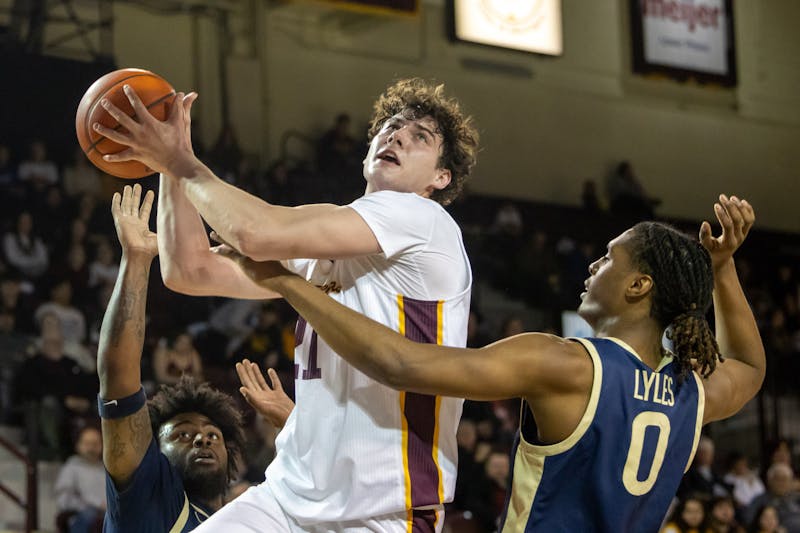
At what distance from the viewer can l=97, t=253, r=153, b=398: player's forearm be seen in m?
4.03

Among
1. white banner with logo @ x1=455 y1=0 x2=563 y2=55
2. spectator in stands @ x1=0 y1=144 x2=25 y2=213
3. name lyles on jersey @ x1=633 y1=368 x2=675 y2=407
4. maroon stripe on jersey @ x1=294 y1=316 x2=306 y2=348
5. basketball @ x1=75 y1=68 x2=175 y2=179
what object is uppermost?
white banner with logo @ x1=455 y1=0 x2=563 y2=55

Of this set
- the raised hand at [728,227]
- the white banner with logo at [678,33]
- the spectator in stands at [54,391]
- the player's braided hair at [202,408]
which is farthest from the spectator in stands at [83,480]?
the white banner with logo at [678,33]

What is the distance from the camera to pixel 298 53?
14258 mm

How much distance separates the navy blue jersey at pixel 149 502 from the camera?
4016 millimetres

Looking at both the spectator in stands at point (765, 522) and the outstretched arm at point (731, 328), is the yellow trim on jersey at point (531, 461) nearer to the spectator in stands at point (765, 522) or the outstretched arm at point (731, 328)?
the outstretched arm at point (731, 328)

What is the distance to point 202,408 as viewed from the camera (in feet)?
15.5

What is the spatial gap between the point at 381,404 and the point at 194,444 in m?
1.51

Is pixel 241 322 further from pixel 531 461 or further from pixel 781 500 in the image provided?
pixel 531 461

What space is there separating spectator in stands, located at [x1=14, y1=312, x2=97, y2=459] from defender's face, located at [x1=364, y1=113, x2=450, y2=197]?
552cm

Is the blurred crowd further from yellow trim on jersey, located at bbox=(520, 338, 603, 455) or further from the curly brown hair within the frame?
yellow trim on jersey, located at bbox=(520, 338, 603, 455)

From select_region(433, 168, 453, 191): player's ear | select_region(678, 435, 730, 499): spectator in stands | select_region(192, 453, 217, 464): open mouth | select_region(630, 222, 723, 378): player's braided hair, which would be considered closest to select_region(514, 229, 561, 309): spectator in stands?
select_region(678, 435, 730, 499): spectator in stands

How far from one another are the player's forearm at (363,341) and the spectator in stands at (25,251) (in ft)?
24.5

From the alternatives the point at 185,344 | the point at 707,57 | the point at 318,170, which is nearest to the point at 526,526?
the point at 185,344

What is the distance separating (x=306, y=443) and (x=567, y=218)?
37.8 feet
